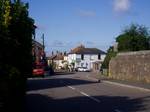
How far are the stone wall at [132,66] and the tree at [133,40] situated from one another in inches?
326

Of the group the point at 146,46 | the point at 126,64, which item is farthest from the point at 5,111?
the point at 146,46

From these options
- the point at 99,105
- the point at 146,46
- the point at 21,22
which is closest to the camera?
the point at 21,22

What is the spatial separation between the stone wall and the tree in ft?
27.2

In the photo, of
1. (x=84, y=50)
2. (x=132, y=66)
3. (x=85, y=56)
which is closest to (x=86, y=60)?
(x=85, y=56)

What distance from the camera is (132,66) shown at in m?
48.5

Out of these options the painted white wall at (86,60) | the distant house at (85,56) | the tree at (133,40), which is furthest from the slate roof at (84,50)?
the tree at (133,40)

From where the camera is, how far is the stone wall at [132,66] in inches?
1724

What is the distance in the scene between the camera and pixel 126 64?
51.4 m

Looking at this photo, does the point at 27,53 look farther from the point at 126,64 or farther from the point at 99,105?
the point at 126,64

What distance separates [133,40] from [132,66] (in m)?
18.5

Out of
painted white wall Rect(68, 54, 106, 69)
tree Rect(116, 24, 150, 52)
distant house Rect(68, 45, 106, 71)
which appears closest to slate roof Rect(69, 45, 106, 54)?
distant house Rect(68, 45, 106, 71)

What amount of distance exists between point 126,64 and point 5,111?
37804mm

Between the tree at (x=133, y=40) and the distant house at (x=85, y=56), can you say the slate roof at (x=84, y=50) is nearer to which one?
the distant house at (x=85, y=56)

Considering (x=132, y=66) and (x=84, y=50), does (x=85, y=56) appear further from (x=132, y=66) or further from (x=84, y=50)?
(x=132, y=66)
